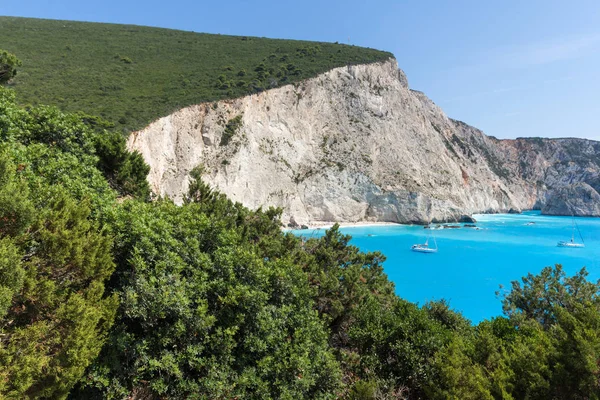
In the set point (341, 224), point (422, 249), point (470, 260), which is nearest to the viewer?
point (470, 260)

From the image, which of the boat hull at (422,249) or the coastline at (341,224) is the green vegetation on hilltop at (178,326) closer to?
the boat hull at (422,249)

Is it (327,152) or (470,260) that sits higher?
(327,152)

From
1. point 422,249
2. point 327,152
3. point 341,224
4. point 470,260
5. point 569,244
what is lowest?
point 470,260

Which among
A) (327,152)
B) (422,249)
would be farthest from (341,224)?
(422,249)

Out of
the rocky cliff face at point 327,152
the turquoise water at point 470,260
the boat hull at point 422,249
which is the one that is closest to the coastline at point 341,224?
the rocky cliff face at point 327,152

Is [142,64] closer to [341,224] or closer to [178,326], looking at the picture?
[341,224]

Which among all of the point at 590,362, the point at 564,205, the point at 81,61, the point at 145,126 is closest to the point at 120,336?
the point at 590,362
